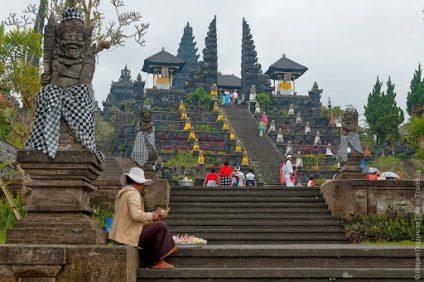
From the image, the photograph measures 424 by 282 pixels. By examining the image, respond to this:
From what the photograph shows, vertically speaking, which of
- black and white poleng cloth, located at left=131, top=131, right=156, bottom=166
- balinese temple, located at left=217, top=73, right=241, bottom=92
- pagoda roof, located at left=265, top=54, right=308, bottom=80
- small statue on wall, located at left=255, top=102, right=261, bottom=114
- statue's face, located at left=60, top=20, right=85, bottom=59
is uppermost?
pagoda roof, located at left=265, top=54, right=308, bottom=80

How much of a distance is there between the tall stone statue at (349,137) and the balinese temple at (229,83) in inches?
1860

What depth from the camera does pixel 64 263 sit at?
231 inches

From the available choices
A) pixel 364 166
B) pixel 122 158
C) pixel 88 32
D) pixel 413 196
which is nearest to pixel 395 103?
pixel 122 158

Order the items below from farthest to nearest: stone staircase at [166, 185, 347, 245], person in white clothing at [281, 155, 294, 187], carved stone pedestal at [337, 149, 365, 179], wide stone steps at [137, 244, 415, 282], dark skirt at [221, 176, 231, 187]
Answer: person in white clothing at [281, 155, 294, 187], dark skirt at [221, 176, 231, 187], carved stone pedestal at [337, 149, 365, 179], stone staircase at [166, 185, 347, 245], wide stone steps at [137, 244, 415, 282]

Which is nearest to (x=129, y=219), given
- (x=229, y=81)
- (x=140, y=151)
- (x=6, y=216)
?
(x=6, y=216)

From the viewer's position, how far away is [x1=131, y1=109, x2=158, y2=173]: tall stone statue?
14.3 metres

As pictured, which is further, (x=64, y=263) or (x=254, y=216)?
(x=254, y=216)

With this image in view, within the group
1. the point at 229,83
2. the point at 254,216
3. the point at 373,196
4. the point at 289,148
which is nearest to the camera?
the point at 254,216

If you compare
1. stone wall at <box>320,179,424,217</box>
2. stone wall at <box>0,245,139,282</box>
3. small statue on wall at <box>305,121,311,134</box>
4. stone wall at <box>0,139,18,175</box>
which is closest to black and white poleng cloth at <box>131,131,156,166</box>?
stone wall at <box>320,179,424,217</box>

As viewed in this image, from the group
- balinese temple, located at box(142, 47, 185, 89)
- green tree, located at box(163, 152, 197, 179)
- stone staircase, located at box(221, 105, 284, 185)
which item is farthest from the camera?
balinese temple, located at box(142, 47, 185, 89)

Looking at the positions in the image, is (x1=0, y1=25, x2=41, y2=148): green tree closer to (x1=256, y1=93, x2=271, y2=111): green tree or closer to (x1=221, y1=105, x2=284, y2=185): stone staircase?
(x1=221, y1=105, x2=284, y2=185): stone staircase

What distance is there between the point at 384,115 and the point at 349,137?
2887 cm

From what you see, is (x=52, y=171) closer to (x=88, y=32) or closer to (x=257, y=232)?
(x=88, y=32)

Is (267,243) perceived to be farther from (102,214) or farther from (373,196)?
(102,214)
